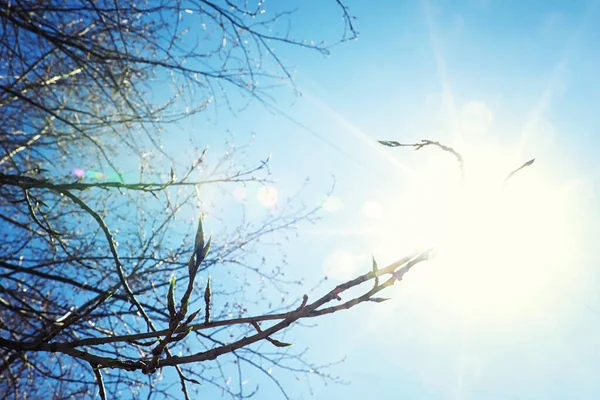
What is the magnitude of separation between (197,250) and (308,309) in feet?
0.66

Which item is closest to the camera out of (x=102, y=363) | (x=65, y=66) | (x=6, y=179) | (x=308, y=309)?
(x=308, y=309)

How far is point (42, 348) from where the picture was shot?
0.93 metres

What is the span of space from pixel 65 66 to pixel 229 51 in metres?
2.03

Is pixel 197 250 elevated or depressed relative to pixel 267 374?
depressed

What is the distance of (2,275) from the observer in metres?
2.96

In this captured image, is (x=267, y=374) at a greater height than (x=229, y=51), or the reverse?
(x=229, y=51)

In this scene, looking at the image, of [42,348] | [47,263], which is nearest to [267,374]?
[47,263]

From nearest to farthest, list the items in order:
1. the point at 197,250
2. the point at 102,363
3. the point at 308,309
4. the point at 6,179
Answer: the point at 197,250, the point at 308,309, the point at 102,363, the point at 6,179

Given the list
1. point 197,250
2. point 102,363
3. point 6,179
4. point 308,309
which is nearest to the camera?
point 197,250

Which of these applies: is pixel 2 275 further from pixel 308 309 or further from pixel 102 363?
pixel 308 309

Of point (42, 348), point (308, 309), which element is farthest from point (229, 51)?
point (308, 309)

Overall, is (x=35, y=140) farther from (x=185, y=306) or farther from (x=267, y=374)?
(x=185, y=306)

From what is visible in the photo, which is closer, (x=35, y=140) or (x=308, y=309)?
(x=308, y=309)

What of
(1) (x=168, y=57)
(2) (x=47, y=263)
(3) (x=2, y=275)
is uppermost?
A: (1) (x=168, y=57)
